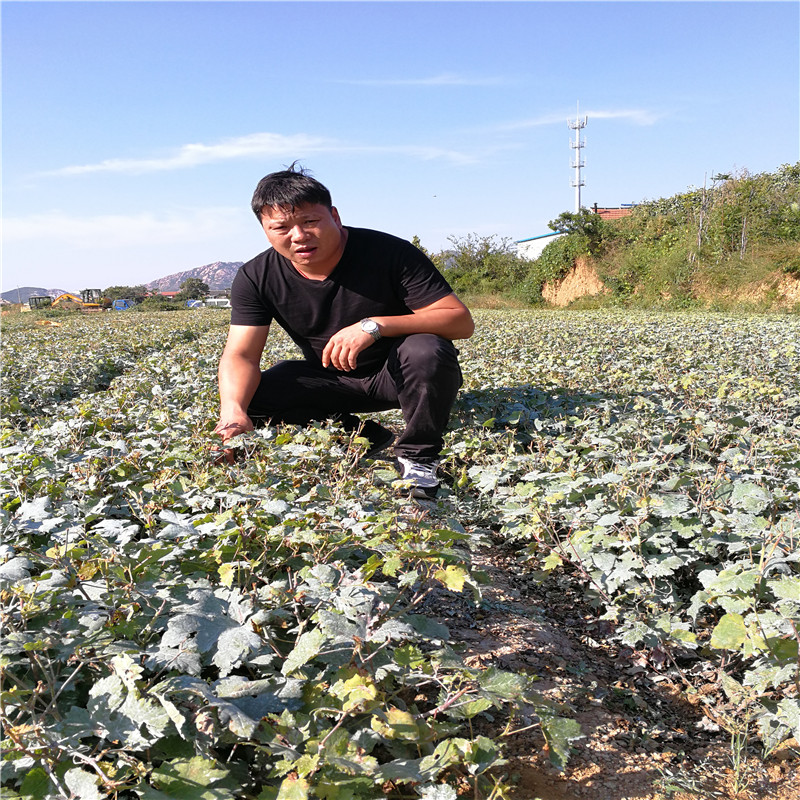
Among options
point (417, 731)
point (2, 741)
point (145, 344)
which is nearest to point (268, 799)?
point (417, 731)

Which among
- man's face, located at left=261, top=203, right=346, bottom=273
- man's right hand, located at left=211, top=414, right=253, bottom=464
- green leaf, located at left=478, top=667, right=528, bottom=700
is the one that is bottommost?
green leaf, located at left=478, top=667, right=528, bottom=700

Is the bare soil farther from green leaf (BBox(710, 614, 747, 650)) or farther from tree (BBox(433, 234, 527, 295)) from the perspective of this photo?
tree (BBox(433, 234, 527, 295))

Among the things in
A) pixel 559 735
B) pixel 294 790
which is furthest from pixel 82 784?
pixel 559 735

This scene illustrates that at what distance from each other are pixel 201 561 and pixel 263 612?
455 mm

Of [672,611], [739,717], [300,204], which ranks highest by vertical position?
[300,204]

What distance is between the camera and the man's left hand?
317 cm

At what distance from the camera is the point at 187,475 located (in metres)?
2.88

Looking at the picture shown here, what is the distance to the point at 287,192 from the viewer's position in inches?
123

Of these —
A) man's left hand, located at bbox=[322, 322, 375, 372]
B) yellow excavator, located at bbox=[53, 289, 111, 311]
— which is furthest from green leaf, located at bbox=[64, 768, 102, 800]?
yellow excavator, located at bbox=[53, 289, 111, 311]

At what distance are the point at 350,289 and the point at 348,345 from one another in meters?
0.54

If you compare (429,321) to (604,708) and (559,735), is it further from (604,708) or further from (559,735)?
(559,735)

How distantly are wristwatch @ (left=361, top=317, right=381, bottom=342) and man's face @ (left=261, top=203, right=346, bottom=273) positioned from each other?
1.52 ft

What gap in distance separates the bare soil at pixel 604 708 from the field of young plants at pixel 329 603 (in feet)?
0.11

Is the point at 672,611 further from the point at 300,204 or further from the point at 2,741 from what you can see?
the point at 300,204
